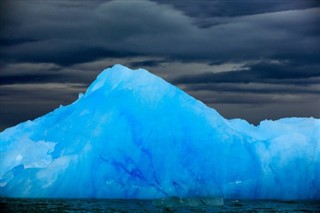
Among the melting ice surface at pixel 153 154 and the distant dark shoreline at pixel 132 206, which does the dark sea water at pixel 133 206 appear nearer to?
the distant dark shoreline at pixel 132 206

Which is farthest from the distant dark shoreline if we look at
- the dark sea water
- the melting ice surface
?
the melting ice surface

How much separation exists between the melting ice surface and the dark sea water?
0.96m

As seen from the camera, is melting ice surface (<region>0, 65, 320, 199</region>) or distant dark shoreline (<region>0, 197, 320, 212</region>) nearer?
distant dark shoreline (<region>0, 197, 320, 212</region>)

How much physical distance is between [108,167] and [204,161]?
4.41 m

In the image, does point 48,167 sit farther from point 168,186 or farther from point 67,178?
point 168,186

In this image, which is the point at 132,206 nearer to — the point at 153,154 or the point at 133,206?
the point at 133,206

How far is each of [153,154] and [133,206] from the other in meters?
4.46

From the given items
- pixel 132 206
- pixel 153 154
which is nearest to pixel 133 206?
pixel 132 206

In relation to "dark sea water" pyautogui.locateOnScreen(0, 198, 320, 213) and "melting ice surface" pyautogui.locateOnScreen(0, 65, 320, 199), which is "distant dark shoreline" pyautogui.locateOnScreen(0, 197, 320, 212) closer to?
"dark sea water" pyautogui.locateOnScreen(0, 198, 320, 213)

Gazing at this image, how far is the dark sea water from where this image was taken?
20.2 m

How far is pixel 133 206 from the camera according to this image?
21.4m

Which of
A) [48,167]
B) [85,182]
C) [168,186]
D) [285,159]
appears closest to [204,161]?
[168,186]

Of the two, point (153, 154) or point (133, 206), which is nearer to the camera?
point (133, 206)

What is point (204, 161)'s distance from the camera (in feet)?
83.7
